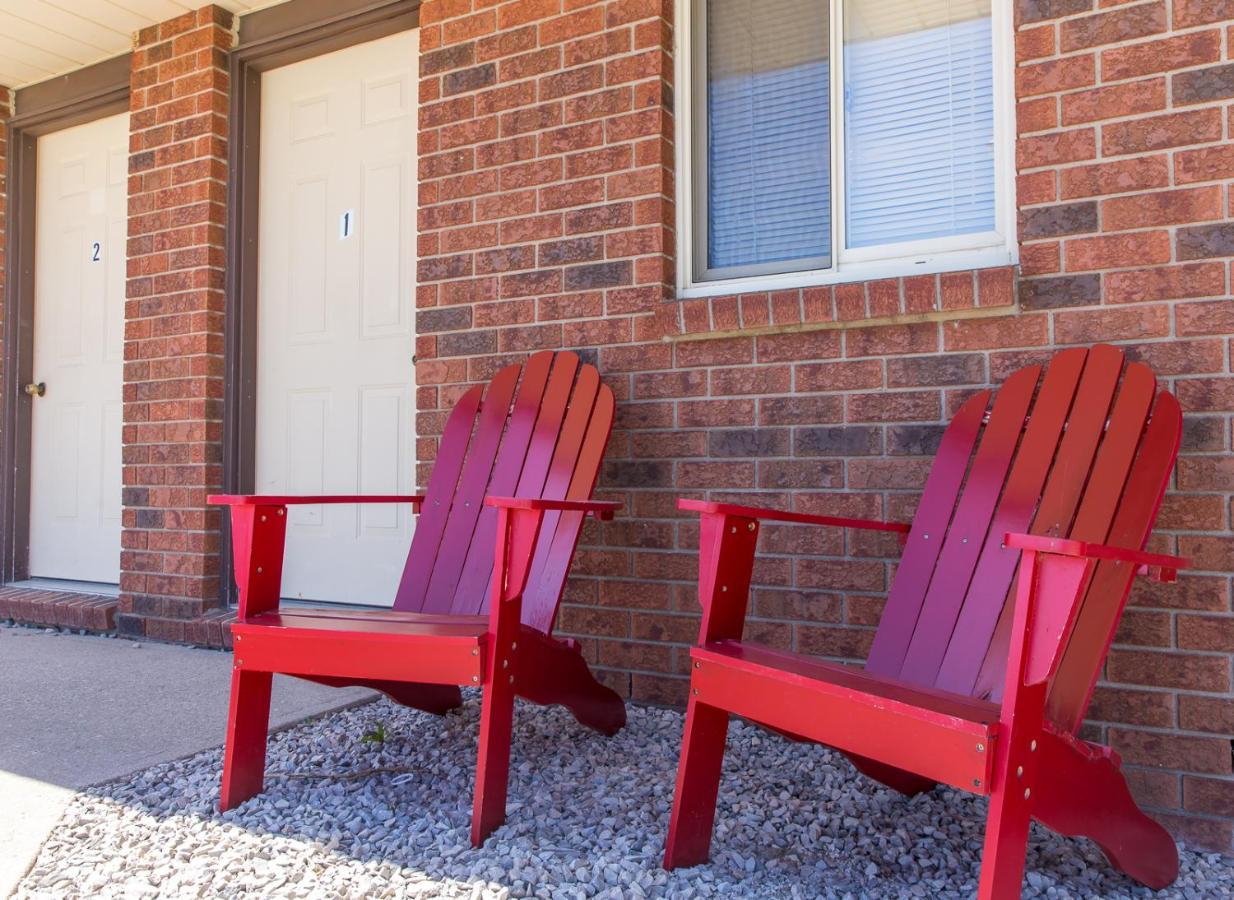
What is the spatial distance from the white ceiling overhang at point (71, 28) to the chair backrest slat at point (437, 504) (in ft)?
7.22

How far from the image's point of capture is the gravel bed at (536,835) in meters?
1.78

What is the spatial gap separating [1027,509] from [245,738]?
1787mm

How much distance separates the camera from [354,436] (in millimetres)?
3834

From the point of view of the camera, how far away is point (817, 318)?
2.58 m

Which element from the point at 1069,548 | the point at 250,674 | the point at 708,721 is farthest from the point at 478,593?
the point at 1069,548

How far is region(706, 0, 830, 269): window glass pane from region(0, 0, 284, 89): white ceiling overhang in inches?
82.4

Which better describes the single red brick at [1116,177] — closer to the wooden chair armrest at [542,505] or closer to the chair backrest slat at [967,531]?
the chair backrest slat at [967,531]

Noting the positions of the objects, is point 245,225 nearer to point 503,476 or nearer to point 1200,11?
point 503,476

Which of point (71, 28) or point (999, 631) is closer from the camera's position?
point (999, 631)

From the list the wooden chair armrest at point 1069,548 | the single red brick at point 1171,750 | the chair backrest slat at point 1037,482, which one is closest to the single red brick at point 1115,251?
the chair backrest slat at point 1037,482

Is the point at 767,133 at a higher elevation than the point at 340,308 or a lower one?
higher

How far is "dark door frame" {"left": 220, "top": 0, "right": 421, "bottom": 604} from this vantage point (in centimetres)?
396

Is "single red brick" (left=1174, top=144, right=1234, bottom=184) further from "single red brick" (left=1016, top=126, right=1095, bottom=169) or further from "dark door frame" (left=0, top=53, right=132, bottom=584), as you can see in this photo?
"dark door frame" (left=0, top=53, right=132, bottom=584)

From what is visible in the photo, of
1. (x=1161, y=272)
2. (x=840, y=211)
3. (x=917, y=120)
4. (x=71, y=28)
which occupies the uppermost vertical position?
(x=71, y=28)
